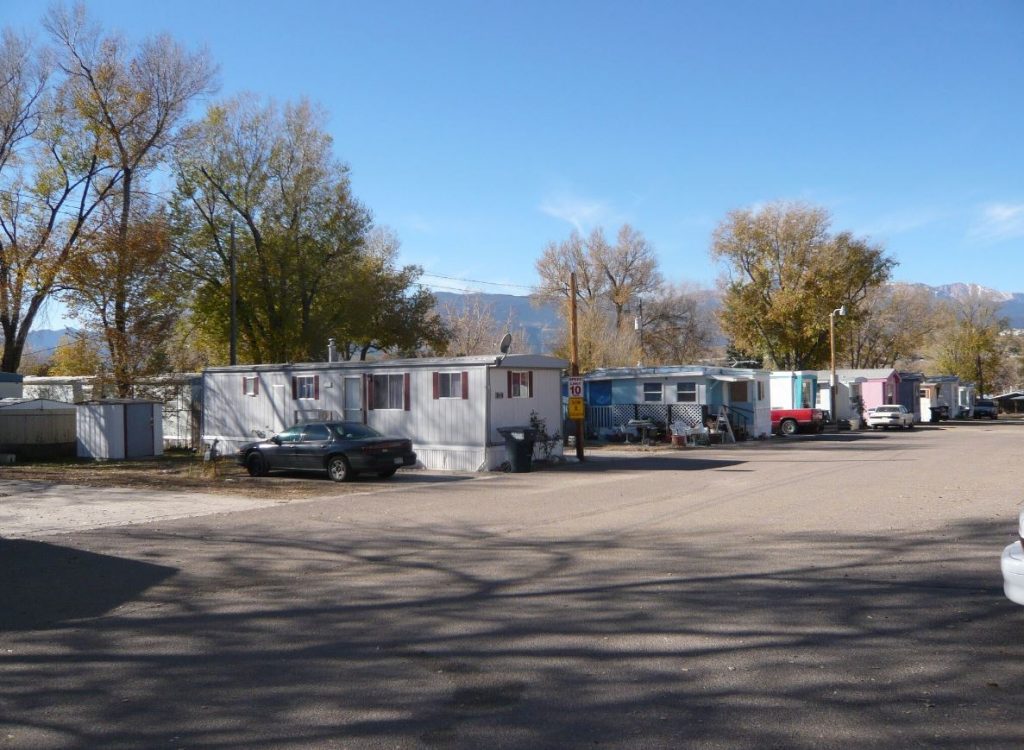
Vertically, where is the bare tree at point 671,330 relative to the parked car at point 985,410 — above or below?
above

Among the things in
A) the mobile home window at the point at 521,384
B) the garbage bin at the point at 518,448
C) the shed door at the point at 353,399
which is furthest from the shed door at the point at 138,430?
the garbage bin at the point at 518,448

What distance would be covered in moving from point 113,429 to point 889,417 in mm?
34873

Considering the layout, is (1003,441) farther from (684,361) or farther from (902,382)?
(684,361)

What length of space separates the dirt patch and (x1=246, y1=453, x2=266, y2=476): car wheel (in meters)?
0.19

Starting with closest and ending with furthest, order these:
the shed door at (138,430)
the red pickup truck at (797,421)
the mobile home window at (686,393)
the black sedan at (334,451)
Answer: the black sedan at (334,451) < the shed door at (138,430) < the mobile home window at (686,393) < the red pickup truck at (797,421)

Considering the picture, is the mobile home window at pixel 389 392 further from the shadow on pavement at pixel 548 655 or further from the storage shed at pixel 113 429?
the shadow on pavement at pixel 548 655

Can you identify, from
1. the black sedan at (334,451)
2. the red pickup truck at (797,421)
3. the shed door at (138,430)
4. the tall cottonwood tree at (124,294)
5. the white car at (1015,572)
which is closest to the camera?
the white car at (1015,572)

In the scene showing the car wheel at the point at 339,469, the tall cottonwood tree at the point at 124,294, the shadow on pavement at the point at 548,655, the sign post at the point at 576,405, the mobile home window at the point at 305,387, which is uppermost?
the tall cottonwood tree at the point at 124,294

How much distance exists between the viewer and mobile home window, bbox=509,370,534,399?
24.0 metres

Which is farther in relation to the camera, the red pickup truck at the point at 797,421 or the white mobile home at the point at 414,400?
the red pickup truck at the point at 797,421

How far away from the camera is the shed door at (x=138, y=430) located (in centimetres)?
2698

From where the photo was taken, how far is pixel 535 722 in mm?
5223

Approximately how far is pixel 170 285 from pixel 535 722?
33760 millimetres

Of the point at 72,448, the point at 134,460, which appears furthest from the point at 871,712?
the point at 72,448
